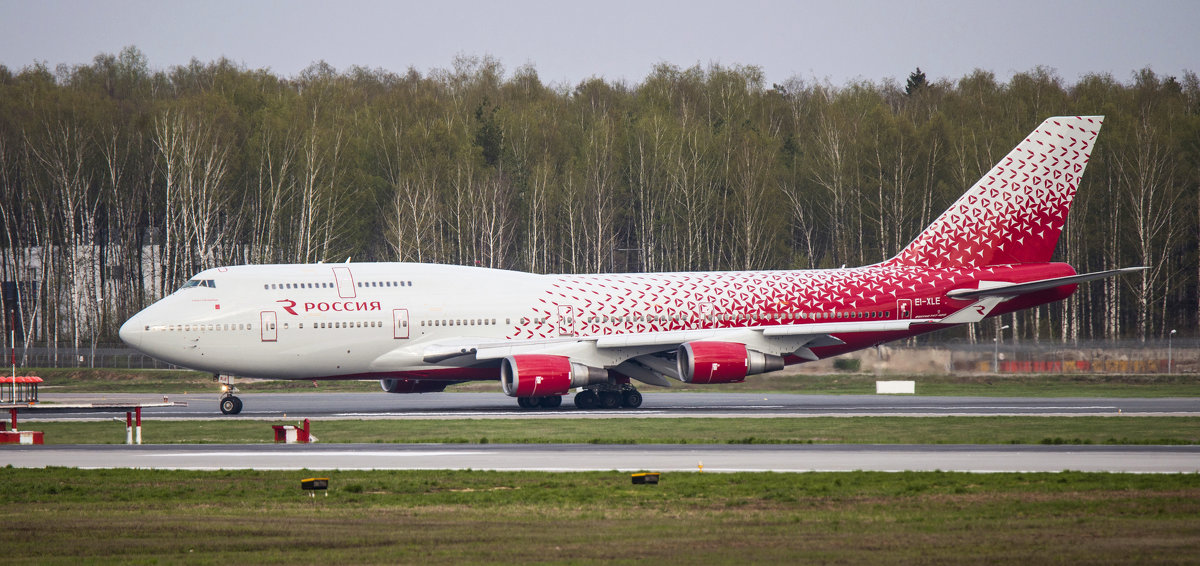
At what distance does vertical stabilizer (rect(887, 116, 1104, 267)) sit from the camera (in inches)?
1638

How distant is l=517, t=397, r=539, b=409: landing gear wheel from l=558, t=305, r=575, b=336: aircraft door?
84.1 inches

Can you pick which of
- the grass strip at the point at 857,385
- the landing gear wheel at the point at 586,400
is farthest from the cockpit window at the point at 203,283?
the grass strip at the point at 857,385

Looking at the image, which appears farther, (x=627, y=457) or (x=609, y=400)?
(x=609, y=400)

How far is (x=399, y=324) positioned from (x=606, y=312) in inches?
245

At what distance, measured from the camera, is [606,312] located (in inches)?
1516

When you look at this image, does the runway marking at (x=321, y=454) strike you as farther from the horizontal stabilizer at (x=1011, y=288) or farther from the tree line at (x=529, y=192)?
the tree line at (x=529, y=192)

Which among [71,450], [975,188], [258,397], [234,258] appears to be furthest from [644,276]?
[234,258]

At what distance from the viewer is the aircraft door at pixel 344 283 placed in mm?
37188

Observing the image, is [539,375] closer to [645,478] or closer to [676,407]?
[676,407]

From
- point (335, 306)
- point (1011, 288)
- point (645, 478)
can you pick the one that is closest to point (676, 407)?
point (335, 306)

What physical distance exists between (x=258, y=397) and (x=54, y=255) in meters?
32.9

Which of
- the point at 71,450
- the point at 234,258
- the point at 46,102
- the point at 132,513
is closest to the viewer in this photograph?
the point at 132,513

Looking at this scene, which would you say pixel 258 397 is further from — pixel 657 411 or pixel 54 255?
pixel 54 255

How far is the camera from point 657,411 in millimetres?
35688
